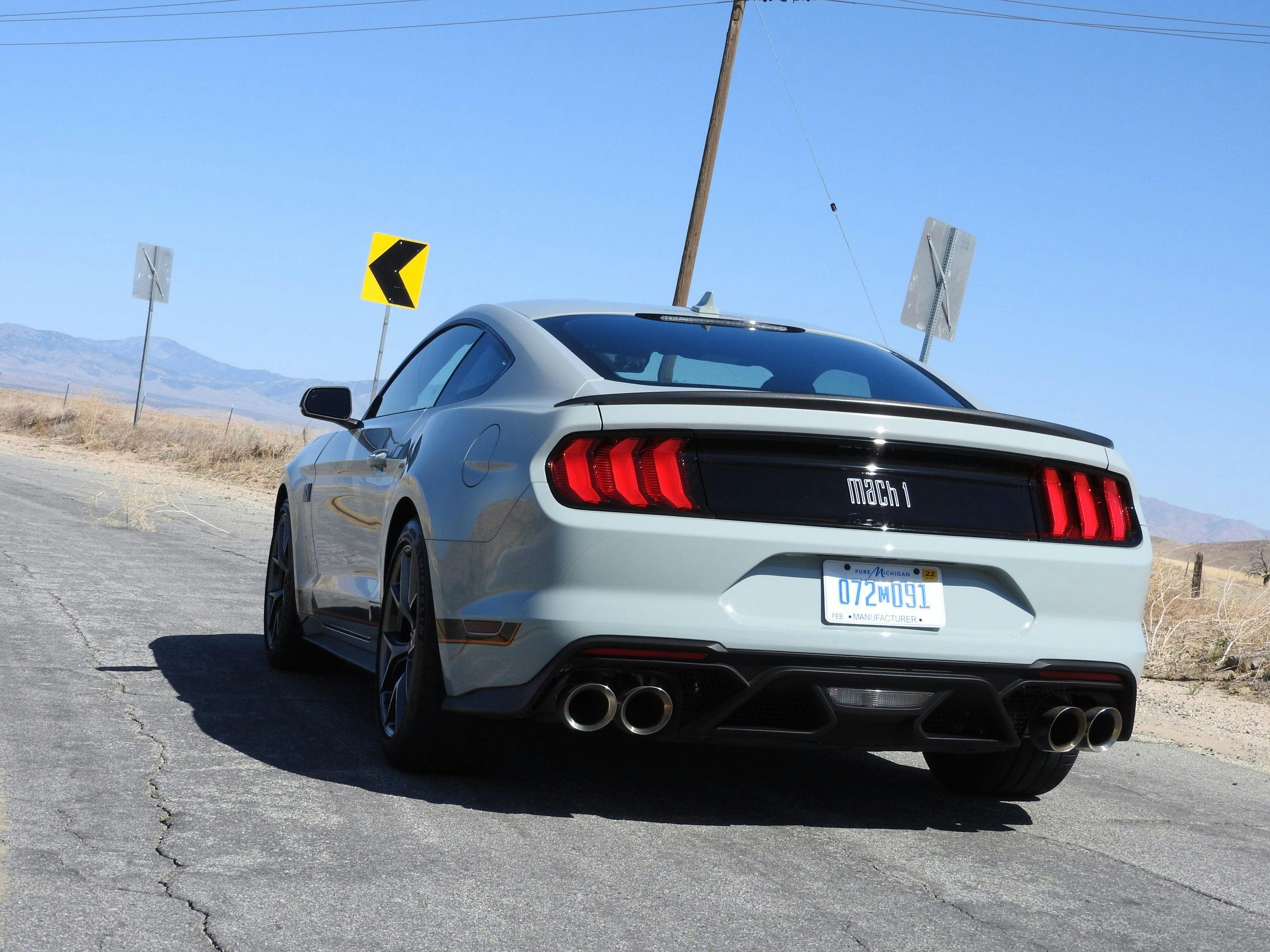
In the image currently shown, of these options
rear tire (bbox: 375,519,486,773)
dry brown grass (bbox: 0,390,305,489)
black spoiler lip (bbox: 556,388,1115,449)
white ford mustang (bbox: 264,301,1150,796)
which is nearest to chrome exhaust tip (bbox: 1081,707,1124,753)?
white ford mustang (bbox: 264,301,1150,796)

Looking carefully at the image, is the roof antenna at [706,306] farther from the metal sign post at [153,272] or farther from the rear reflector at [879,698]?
the metal sign post at [153,272]

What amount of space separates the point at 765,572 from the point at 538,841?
94cm

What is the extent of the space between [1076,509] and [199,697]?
11.0 ft

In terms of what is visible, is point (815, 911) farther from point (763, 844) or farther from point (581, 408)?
point (581, 408)

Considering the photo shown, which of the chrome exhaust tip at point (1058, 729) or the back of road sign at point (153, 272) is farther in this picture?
the back of road sign at point (153, 272)

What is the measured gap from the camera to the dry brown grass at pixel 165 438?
24.6 m

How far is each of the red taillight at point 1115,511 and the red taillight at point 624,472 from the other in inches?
50.6

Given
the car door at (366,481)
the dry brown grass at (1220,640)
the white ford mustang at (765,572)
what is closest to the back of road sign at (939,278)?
the dry brown grass at (1220,640)

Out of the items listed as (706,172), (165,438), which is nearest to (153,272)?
(165,438)

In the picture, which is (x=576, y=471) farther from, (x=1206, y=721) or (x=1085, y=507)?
(x=1206, y=721)

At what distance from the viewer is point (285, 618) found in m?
6.56

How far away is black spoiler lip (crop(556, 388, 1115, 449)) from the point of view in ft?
13.2

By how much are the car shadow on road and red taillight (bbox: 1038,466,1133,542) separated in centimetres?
101

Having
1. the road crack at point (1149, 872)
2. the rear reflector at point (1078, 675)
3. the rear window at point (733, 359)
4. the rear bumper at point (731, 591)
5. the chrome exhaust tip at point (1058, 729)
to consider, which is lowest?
the road crack at point (1149, 872)
